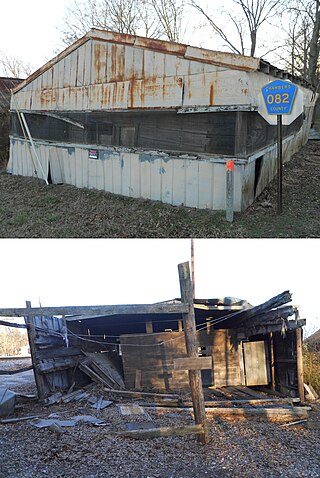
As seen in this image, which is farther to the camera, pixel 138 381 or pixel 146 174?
pixel 146 174

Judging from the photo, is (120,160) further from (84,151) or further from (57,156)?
(57,156)

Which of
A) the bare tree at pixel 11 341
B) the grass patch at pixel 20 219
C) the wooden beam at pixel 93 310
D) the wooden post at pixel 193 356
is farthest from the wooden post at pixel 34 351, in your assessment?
the bare tree at pixel 11 341

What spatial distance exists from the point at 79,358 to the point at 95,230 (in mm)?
3439

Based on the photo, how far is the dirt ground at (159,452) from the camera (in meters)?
5.30

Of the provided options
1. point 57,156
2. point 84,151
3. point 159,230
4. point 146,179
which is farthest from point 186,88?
point 57,156

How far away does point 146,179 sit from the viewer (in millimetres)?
10750

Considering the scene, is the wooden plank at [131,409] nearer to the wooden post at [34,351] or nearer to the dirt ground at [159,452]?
the dirt ground at [159,452]

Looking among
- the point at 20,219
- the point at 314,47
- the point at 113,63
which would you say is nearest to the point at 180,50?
the point at 113,63

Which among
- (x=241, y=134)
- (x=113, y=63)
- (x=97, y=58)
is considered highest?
(x=97, y=58)

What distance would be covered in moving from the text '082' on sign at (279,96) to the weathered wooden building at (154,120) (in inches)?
8.8

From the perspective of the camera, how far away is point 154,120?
10375 millimetres

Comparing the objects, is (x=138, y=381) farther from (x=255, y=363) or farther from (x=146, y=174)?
(x=146, y=174)

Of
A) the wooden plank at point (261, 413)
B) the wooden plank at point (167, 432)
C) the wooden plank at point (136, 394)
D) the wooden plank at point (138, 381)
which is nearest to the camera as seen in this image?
the wooden plank at point (167, 432)

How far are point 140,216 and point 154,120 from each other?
237cm
